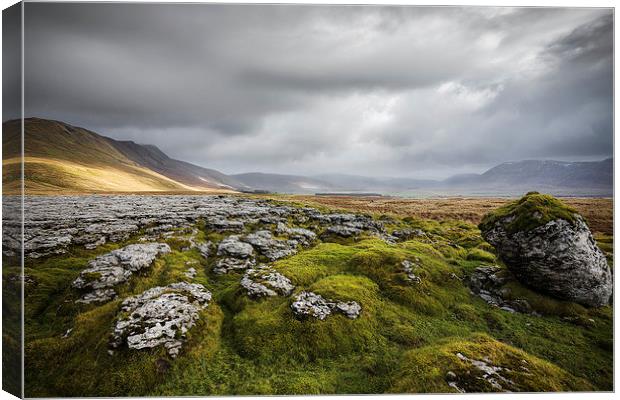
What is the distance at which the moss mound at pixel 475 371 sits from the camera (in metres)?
8.14

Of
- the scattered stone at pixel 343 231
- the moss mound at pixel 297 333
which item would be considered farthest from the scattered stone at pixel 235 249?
the scattered stone at pixel 343 231

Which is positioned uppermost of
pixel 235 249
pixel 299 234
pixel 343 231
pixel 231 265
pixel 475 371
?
pixel 343 231

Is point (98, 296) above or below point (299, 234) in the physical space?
below

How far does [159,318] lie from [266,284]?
4.06 meters

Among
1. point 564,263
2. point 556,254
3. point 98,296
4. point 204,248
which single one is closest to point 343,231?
point 204,248

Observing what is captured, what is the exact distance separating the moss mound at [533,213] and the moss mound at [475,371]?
582cm

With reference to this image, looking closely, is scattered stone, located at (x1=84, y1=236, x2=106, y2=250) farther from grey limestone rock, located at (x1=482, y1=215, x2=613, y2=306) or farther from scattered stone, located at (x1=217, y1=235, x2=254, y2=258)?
grey limestone rock, located at (x1=482, y1=215, x2=613, y2=306)

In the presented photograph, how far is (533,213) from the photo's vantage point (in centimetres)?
1238

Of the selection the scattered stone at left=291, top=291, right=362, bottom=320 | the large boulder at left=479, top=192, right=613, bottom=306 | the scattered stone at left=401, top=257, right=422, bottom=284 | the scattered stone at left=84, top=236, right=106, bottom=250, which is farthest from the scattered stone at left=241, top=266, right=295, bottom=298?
the large boulder at left=479, top=192, right=613, bottom=306

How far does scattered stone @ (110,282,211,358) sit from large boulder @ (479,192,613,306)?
13868 millimetres

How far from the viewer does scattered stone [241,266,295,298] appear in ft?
36.5

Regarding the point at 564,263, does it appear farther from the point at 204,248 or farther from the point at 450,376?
the point at 204,248

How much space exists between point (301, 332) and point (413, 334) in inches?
165

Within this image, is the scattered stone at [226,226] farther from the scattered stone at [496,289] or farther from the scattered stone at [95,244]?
the scattered stone at [496,289]
